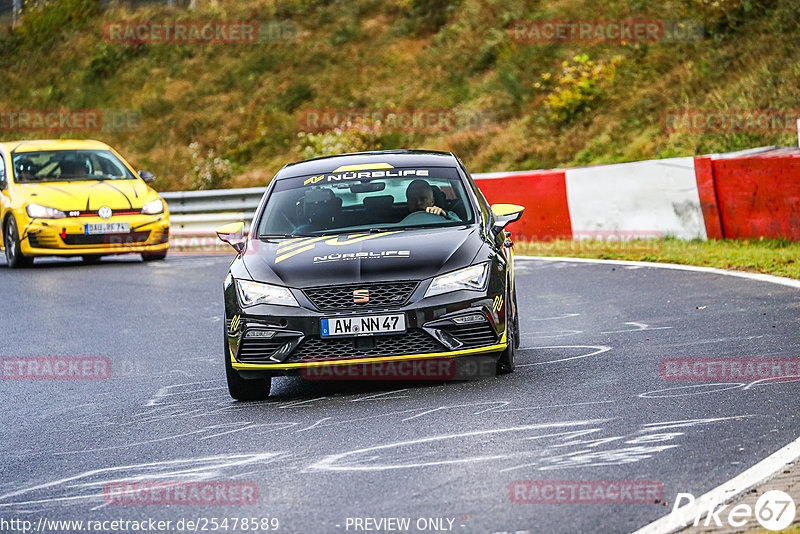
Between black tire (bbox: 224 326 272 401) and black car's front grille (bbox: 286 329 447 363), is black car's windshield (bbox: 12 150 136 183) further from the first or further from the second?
black car's front grille (bbox: 286 329 447 363)

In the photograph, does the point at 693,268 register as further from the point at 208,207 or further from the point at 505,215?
the point at 208,207

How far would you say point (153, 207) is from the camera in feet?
59.1

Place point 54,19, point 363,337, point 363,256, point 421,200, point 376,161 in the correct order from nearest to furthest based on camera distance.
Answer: point 363,337 < point 363,256 < point 421,200 < point 376,161 < point 54,19

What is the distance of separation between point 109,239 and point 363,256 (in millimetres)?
10612

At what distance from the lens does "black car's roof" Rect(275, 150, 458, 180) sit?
916cm

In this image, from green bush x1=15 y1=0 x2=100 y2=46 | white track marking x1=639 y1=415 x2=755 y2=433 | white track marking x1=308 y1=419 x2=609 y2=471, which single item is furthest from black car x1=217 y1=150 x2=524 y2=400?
green bush x1=15 y1=0 x2=100 y2=46

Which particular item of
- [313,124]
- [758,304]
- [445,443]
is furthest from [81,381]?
[313,124]

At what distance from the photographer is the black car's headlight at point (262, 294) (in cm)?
751

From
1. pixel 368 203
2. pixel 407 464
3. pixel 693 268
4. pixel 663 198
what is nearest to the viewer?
pixel 407 464

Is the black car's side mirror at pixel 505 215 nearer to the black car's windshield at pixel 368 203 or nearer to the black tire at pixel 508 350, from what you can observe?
the black car's windshield at pixel 368 203

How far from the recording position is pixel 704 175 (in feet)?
50.2

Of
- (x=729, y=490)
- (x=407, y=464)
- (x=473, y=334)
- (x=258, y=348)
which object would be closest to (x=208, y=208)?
(x=258, y=348)

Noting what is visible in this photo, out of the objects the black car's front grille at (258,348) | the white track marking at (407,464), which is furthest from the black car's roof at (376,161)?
the white track marking at (407,464)

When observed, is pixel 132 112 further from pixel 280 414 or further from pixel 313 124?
pixel 280 414
